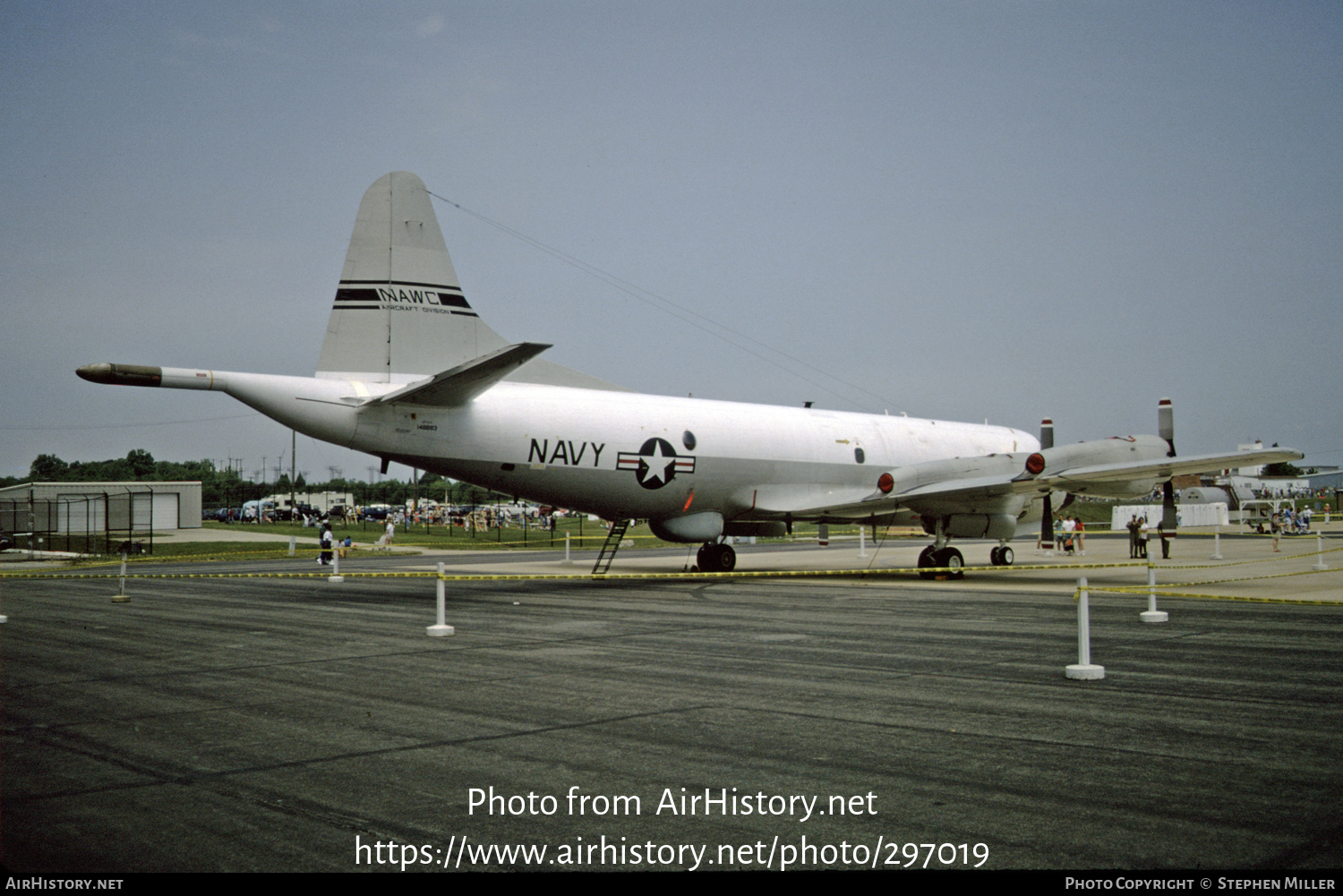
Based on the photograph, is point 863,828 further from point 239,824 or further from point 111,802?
point 111,802

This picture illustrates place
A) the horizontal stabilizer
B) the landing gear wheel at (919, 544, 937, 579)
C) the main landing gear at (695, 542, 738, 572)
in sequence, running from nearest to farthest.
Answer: the horizontal stabilizer < the landing gear wheel at (919, 544, 937, 579) < the main landing gear at (695, 542, 738, 572)

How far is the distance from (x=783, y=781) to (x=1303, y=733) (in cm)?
414

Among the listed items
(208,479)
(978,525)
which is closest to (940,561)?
(978,525)

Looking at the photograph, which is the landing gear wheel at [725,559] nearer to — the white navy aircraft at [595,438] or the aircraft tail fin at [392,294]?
the white navy aircraft at [595,438]

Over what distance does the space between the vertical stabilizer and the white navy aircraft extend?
3 cm

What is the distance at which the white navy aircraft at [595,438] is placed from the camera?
57.3 ft

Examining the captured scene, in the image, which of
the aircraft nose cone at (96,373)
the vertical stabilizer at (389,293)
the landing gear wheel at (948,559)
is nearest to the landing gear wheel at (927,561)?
the landing gear wheel at (948,559)

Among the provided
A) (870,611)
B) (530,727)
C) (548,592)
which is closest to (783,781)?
(530,727)

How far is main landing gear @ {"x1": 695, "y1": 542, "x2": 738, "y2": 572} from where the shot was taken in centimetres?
2553

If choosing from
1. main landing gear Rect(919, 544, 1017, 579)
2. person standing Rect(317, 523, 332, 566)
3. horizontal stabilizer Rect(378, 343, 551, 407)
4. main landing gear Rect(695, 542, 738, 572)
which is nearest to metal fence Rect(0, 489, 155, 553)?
person standing Rect(317, 523, 332, 566)

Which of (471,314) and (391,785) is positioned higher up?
(471,314)

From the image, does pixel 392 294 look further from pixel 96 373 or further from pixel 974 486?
pixel 974 486

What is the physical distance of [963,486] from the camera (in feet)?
72.5

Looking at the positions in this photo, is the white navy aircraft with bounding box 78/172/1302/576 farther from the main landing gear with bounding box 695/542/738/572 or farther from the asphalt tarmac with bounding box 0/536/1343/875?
the asphalt tarmac with bounding box 0/536/1343/875
